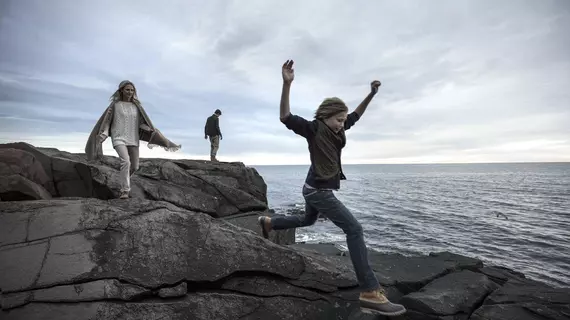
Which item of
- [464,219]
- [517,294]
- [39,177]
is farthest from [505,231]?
[39,177]

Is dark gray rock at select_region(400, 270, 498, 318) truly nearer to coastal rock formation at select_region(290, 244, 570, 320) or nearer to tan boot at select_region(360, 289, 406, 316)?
coastal rock formation at select_region(290, 244, 570, 320)

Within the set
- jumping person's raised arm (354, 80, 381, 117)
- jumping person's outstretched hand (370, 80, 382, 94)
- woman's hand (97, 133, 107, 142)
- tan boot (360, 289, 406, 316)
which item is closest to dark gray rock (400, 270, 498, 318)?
tan boot (360, 289, 406, 316)

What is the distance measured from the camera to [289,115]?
367cm

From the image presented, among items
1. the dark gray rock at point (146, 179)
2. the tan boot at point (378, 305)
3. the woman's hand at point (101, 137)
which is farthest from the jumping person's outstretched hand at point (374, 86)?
the dark gray rock at point (146, 179)

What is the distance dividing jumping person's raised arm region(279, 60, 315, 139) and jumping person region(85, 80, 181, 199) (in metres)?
4.84

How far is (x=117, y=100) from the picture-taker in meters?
6.90

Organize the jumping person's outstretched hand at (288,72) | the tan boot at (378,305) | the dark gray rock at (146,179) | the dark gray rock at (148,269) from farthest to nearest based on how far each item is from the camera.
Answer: the dark gray rock at (146,179) < the tan boot at (378,305) < the dark gray rock at (148,269) < the jumping person's outstretched hand at (288,72)

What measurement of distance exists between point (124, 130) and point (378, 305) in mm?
6510

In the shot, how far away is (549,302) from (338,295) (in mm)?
3272

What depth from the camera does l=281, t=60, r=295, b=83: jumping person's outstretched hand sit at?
3.40m

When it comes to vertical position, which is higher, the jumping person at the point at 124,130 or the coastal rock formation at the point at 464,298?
the jumping person at the point at 124,130

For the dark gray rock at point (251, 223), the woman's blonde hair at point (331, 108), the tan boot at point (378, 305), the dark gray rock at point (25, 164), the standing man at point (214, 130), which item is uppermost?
the standing man at point (214, 130)

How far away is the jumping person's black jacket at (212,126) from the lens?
755 inches

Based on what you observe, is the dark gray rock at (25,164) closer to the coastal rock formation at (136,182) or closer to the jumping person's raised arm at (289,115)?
the coastal rock formation at (136,182)
